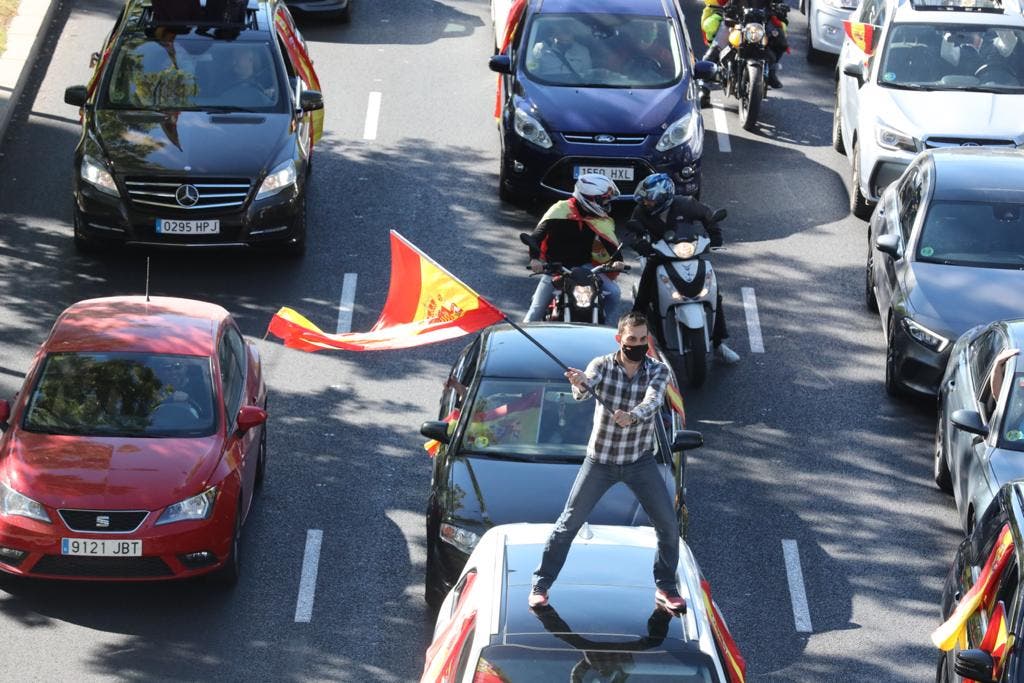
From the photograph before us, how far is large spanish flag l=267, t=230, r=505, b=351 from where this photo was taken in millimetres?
12047

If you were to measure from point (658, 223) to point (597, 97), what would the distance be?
11.0 ft

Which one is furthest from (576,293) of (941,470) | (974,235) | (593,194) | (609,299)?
(974,235)

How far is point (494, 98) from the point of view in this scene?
76.2 ft

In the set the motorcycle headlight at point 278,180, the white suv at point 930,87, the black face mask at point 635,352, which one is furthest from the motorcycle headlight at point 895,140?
the black face mask at point 635,352

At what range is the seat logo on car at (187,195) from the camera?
18.1m

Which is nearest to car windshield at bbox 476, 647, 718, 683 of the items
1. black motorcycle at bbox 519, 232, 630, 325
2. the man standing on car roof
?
the man standing on car roof

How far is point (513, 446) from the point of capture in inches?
512

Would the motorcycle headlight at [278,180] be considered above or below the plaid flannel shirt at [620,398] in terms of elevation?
below

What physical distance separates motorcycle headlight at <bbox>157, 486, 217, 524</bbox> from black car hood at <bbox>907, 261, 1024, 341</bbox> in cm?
607

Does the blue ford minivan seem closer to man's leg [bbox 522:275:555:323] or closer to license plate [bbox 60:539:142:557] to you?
man's leg [bbox 522:275:555:323]

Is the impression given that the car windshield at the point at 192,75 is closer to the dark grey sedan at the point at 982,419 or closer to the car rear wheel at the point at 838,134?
the car rear wheel at the point at 838,134

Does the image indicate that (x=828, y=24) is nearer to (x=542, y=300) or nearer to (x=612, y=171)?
(x=612, y=171)

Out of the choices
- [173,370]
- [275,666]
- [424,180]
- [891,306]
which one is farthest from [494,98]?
[275,666]

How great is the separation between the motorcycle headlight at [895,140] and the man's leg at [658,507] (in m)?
9.87
